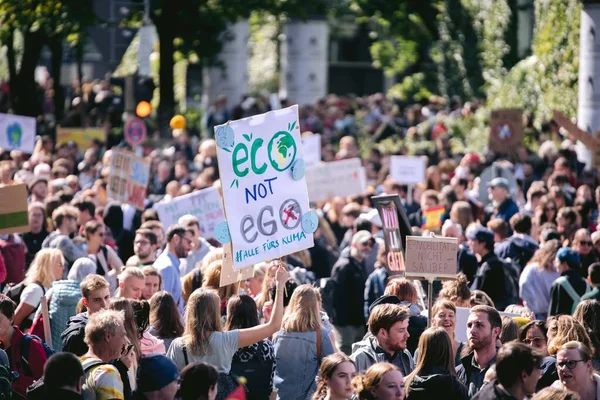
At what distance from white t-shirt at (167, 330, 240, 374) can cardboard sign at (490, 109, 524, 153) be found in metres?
14.2

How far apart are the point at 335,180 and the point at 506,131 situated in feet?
15.7

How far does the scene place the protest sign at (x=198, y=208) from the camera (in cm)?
1508

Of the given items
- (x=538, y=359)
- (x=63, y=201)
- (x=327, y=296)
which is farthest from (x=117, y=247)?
(x=538, y=359)

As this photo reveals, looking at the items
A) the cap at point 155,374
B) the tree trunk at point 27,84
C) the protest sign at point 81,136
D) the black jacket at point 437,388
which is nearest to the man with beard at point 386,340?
the black jacket at point 437,388

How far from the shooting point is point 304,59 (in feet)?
133

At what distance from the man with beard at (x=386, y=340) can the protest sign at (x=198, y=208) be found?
653 cm

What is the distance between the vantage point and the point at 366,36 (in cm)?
6100

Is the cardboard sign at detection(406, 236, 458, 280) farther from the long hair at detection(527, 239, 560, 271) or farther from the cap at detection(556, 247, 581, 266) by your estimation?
the long hair at detection(527, 239, 560, 271)

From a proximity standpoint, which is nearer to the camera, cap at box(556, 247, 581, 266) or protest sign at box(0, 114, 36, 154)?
cap at box(556, 247, 581, 266)

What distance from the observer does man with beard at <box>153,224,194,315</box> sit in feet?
38.9

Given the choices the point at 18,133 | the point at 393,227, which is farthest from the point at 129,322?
the point at 18,133

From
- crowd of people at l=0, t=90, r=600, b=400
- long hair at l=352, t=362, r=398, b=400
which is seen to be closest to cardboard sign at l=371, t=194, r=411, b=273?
crowd of people at l=0, t=90, r=600, b=400

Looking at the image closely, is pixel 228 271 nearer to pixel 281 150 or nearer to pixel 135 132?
pixel 281 150

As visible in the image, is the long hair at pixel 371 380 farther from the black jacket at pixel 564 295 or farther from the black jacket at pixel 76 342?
the black jacket at pixel 564 295
